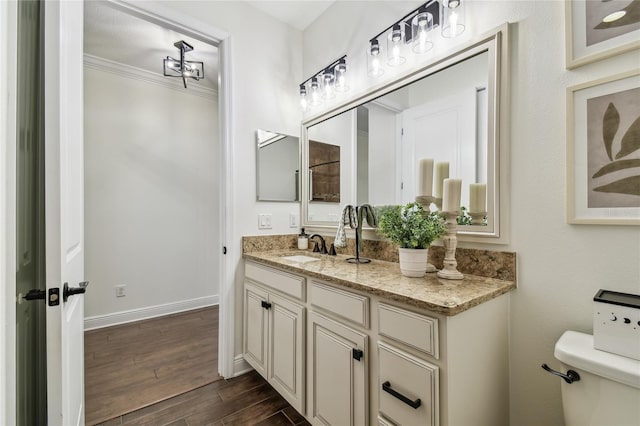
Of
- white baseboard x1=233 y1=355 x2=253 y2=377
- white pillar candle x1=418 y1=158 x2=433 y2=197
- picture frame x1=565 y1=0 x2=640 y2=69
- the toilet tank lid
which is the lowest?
white baseboard x1=233 y1=355 x2=253 y2=377

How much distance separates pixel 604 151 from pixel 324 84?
5.55 ft

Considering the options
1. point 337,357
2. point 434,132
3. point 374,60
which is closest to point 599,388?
point 337,357

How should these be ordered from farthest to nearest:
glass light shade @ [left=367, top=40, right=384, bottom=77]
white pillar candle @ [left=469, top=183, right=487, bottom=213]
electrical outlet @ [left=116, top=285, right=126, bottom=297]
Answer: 1. electrical outlet @ [left=116, top=285, right=126, bottom=297]
2. glass light shade @ [left=367, top=40, right=384, bottom=77]
3. white pillar candle @ [left=469, top=183, right=487, bottom=213]

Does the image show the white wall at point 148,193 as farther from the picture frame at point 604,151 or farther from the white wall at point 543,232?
the picture frame at point 604,151

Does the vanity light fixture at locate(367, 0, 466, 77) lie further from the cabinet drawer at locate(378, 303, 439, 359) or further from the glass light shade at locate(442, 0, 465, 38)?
the cabinet drawer at locate(378, 303, 439, 359)

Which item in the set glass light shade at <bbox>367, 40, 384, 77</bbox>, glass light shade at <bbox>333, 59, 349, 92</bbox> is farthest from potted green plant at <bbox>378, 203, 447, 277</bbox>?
glass light shade at <bbox>333, 59, 349, 92</bbox>

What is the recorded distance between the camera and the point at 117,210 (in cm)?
294

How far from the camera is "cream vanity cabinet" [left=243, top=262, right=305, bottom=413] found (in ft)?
4.99

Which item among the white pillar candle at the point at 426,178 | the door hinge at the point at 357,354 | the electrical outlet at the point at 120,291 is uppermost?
the white pillar candle at the point at 426,178

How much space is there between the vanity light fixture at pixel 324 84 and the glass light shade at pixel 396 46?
0.38 m

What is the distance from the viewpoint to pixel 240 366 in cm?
206

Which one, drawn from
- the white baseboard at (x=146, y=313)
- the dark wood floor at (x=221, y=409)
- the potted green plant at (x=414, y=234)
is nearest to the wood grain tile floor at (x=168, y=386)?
the dark wood floor at (x=221, y=409)

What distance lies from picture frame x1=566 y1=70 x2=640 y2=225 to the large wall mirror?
23cm

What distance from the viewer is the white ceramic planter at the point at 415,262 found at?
127 centimetres
